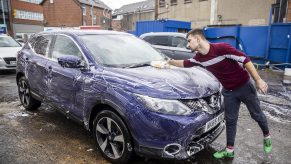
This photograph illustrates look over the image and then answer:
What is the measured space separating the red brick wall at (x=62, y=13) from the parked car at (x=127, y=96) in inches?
1910

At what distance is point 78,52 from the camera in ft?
12.5

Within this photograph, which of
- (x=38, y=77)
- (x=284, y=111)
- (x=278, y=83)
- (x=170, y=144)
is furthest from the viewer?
(x=278, y=83)

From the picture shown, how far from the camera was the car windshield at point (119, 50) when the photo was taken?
3655 millimetres

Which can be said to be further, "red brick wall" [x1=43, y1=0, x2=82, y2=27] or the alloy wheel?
"red brick wall" [x1=43, y1=0, x2=82, y2=27]

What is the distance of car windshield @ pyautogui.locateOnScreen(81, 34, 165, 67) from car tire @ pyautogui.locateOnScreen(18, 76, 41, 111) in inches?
82.9

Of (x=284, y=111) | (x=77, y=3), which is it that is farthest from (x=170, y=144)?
(x=77, y=3)

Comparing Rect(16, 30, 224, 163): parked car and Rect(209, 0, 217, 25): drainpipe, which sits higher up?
Rect(209, 0, 217, 25): drainpipe

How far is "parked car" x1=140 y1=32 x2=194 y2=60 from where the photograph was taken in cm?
918

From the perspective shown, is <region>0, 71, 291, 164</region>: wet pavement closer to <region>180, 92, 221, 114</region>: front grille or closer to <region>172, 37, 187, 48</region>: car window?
<region>180, 92, 221, 114</region>: front grille

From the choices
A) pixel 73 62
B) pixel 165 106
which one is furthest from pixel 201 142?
pixel 73 62

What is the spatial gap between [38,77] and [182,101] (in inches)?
116

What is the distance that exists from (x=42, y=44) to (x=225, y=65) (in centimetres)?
339

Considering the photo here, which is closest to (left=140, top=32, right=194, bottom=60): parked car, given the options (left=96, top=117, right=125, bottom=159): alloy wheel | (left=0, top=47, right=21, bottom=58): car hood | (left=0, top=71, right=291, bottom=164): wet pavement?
(left=0, top=71, right=291, bottom=164): wet pavement

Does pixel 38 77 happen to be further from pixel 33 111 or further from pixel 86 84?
pixel 86 84
